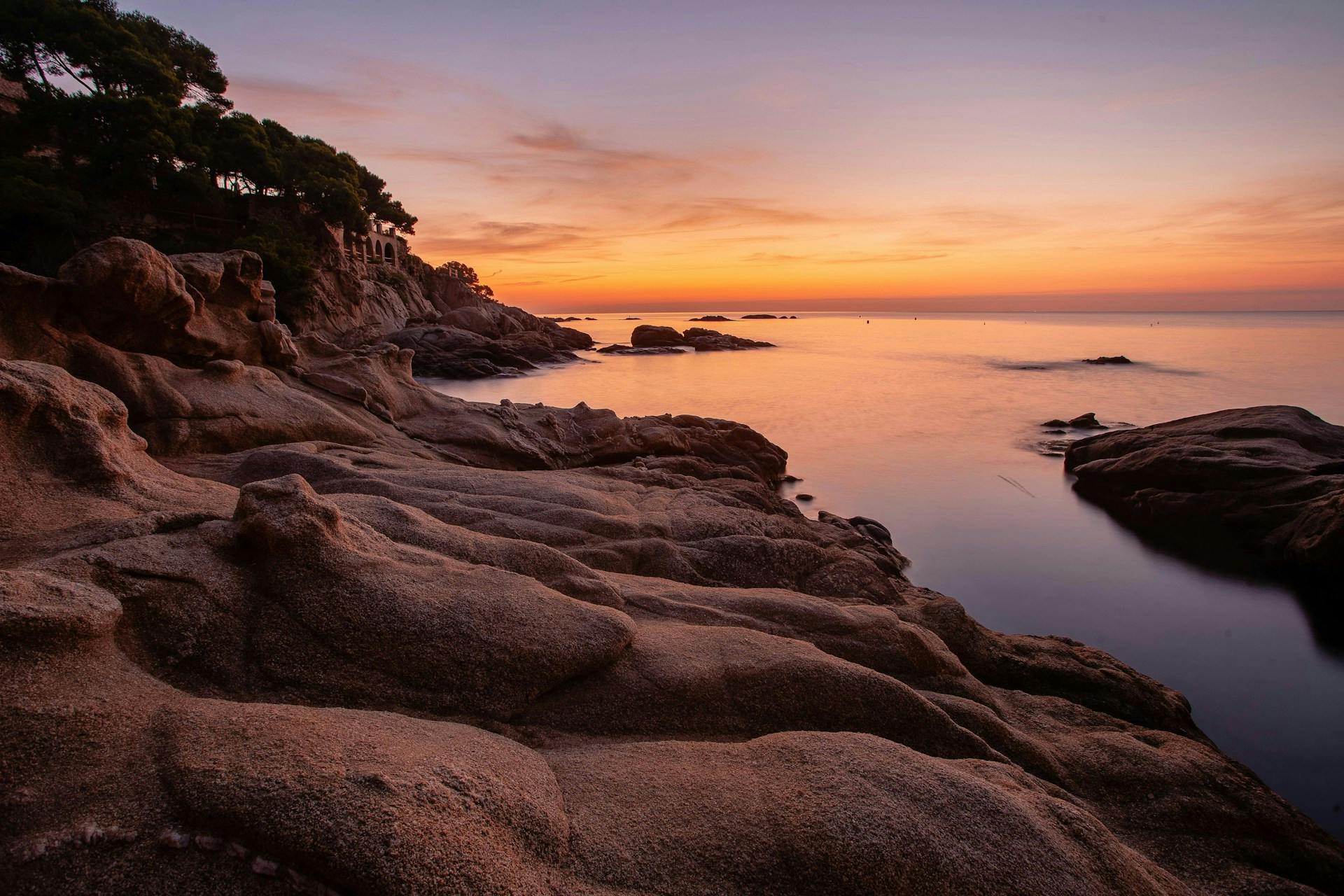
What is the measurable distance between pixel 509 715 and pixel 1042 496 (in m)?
22.1

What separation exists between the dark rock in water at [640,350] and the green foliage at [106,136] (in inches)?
1531

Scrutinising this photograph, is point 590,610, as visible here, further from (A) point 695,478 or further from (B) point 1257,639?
(B) point 1257,639

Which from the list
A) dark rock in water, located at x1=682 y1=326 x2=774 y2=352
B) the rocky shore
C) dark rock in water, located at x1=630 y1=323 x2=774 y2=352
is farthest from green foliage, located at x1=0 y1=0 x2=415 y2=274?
dark rock in water, located at x1=682 y1=326 x2=774 y2=352

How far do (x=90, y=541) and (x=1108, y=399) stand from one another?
4879 centimetres

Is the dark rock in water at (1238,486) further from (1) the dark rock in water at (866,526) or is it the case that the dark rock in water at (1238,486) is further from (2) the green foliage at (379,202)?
(2) the green foliage at (379,202)

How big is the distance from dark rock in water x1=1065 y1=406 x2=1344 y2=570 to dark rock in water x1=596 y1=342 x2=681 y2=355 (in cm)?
6068

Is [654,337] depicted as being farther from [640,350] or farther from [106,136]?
[106,136]

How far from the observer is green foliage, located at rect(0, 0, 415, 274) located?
1238 inches

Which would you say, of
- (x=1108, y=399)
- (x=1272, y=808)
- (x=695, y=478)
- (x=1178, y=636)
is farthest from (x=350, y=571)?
(x=1108, y=399)

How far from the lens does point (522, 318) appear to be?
259 feet

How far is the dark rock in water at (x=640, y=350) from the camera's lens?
3098 inches

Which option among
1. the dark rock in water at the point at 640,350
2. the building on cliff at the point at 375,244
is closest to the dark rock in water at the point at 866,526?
the building on cliff at the point at 375,244

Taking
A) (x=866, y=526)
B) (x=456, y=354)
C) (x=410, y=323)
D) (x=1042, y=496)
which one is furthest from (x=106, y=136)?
(x=1042, y=496)

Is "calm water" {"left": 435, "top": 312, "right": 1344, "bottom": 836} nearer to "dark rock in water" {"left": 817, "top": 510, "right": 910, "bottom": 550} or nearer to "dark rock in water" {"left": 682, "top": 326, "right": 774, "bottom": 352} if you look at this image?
"dark rock in water" {"left": 817, "top": 510, "right": 910, "bottom": 550}
